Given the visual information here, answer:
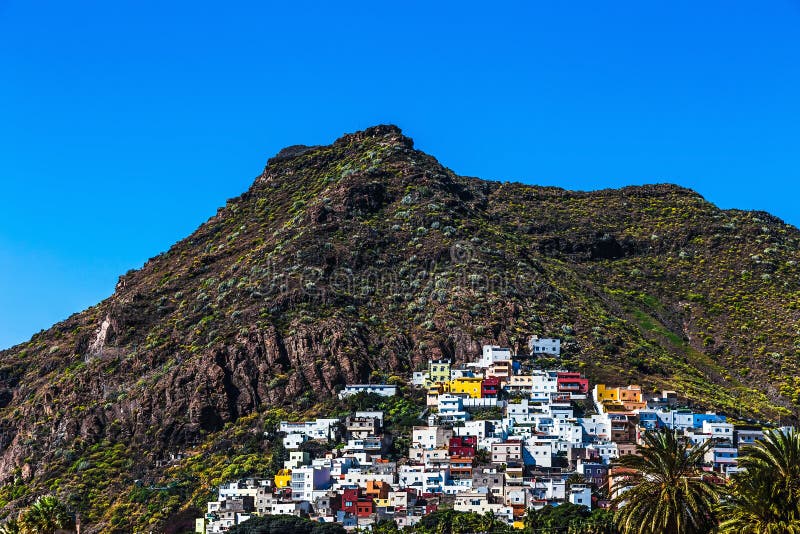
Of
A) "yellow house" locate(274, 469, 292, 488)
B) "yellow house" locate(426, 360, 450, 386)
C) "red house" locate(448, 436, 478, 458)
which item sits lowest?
"yellow house" locate(274, 469, 292, 488)

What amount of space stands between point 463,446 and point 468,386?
51.6 feet

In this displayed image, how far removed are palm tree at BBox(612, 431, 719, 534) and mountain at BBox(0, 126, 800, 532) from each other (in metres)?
71.1

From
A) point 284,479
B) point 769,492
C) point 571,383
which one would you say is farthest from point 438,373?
point 769,492

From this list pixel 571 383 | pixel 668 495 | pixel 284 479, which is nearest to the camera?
pixel 668 495

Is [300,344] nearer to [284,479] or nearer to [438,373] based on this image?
[438,373]

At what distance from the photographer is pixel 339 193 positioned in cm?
19888

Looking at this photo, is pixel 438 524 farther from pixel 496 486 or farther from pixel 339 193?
pixel 339 193

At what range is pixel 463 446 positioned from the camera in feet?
430

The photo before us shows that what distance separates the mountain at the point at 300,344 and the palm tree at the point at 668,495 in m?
71.1

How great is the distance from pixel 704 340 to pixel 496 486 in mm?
75486

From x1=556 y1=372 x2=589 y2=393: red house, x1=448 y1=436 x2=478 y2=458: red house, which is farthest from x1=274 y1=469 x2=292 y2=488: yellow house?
x1=556 y1=372 x2=589 y2=393: red house

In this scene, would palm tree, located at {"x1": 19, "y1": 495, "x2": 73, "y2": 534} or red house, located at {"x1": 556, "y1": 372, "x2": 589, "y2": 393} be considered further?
red house, located at {"x1": 556, "y1": 372, "x2": 589, "y2": 393}

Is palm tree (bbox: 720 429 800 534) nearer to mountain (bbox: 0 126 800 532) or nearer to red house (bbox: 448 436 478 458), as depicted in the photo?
red house (bbox: 448 436 478 458)

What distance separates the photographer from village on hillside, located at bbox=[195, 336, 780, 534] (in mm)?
120500
